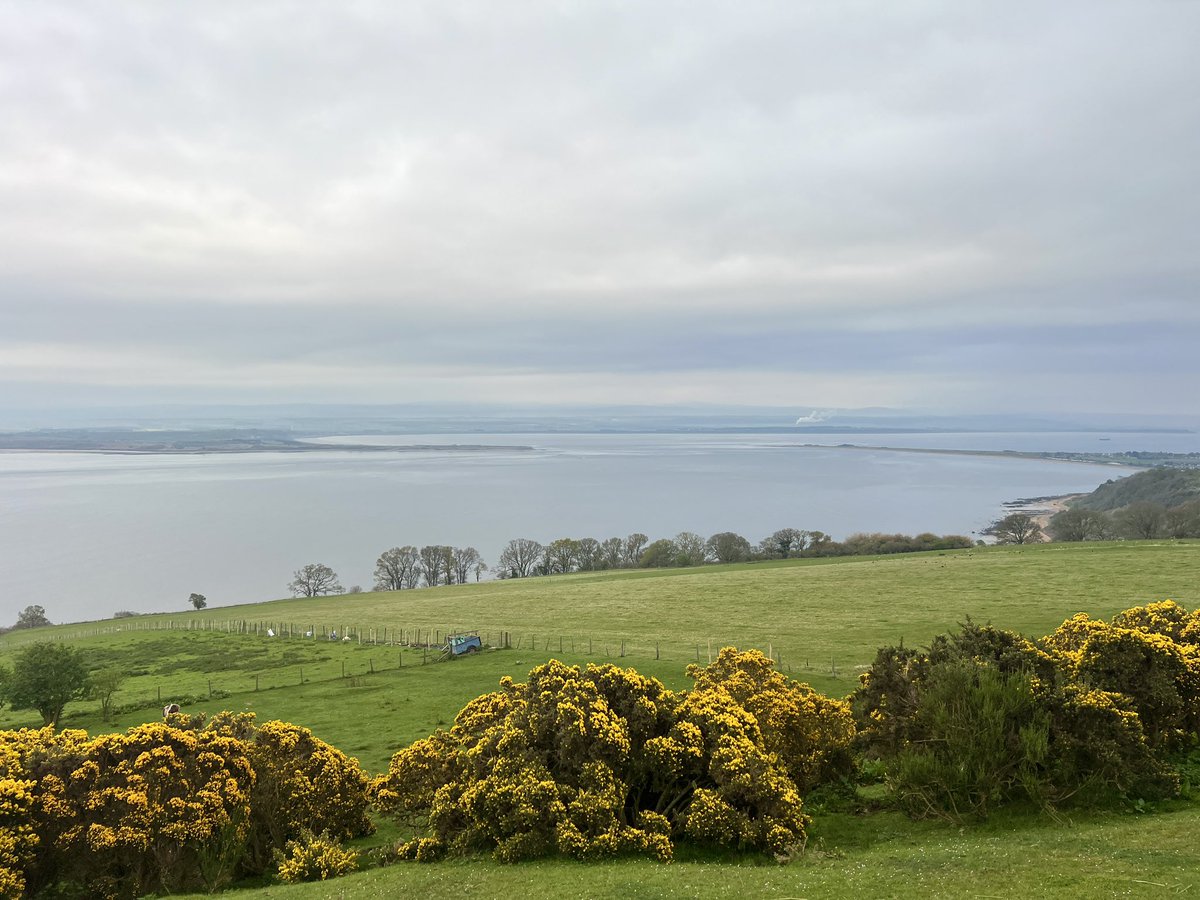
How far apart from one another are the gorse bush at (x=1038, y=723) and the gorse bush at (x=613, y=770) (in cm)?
219

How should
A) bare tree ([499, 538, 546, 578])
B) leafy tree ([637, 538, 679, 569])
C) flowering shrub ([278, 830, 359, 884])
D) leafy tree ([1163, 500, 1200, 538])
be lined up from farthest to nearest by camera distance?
bare tree ([499, 538, 546, 578]) → leafy tree ([637, 538, 679, 569]) → leafy tree ([1163, 500, 1200, 538]) → flowering shrub ([278, 830, 359, 884])

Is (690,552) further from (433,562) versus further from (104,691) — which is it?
(104,691)

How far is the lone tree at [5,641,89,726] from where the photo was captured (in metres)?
28.1

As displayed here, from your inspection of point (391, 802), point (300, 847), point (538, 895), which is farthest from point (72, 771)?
point (538, 895)

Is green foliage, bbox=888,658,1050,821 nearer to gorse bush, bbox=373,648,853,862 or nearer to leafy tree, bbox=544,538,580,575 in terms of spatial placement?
gorse bush, bbox=373,648,853,862

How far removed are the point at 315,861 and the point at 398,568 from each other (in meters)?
86.8

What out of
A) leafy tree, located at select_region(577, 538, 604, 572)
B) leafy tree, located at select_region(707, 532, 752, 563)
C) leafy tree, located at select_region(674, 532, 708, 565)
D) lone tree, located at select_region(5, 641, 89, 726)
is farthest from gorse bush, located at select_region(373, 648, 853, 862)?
leafy tree, located at select_region(577, 538, 604, 572)

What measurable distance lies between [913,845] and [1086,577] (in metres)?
45.1

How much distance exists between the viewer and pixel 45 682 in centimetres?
2838

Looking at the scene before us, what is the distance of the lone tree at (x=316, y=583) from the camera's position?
91.7m

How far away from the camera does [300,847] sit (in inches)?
582

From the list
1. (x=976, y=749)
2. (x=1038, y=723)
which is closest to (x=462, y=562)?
(x=976, y=749)

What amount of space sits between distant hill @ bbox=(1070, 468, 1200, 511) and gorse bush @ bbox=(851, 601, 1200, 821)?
130 metres

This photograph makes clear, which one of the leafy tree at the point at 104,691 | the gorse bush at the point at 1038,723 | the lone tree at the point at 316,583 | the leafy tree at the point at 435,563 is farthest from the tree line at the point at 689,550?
the gorse bush at the point at 1038,723
